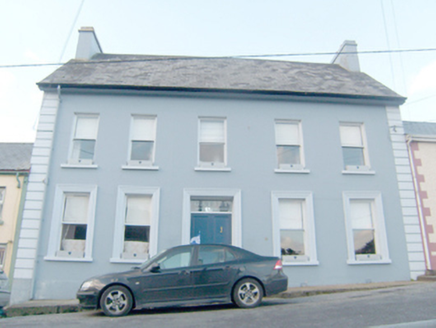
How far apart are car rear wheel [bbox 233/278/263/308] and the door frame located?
3.24m

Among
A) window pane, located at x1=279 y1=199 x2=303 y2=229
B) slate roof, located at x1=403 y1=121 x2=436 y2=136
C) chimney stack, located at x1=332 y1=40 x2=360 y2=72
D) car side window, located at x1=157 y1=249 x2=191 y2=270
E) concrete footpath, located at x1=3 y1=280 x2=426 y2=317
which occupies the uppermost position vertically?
chimney stack, located at x1=332 y1=40 x2=360 y2=72

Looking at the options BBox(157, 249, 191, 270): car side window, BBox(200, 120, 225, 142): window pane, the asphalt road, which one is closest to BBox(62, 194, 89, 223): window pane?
the asphalt road

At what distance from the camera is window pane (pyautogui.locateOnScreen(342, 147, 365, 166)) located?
41.9ft

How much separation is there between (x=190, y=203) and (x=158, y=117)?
321cm


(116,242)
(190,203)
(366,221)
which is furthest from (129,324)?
(366,221)

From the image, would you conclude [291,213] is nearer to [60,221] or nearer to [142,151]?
[142,151]

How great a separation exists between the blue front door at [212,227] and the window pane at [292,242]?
Answer: 1.72 metres

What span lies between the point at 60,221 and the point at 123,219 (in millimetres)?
1969

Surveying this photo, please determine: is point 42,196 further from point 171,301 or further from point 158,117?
point 171,301

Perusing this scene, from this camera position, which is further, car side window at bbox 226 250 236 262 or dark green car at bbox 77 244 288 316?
car side window at bbox 226 250 236 262

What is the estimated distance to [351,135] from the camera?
42.9ft

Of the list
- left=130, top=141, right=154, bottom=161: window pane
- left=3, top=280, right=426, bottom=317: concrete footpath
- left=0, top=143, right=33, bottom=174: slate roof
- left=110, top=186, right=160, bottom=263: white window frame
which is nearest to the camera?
left=3, top=280, right=426, bottom=317: concrete footpath

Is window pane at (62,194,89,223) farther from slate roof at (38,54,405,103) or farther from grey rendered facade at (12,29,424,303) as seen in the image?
slate roof at (38,54,405,103)

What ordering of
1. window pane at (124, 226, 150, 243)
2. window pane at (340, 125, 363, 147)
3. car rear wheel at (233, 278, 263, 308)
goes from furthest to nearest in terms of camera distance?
window pane at (340, 125, 363, 147) < window pane at (124, 226, 150, 243) < car rear wheel at (233, 278, 263, 308)
